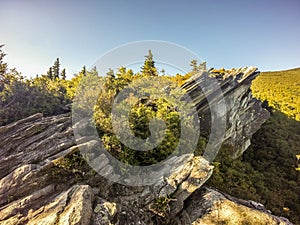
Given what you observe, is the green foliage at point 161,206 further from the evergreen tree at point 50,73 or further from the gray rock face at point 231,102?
the evergreen tree at point 50,73

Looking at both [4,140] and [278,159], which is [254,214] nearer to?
[4,140]

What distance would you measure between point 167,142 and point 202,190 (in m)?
4.34

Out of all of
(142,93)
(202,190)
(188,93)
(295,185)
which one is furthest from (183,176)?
(295,185)

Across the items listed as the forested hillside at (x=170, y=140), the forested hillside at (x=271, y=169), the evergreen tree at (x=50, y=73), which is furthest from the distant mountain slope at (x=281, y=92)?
the evergreen tree at (x=50, y=73)

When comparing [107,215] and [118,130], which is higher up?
[118,130]

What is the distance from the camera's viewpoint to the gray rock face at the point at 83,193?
8.19 meters

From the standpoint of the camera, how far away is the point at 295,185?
23.4 meters

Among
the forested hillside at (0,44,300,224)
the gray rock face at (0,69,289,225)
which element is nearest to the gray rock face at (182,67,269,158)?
the forested hillside at (0,44,300,224)

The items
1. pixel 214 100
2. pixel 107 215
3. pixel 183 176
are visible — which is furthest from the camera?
pixel 214 100

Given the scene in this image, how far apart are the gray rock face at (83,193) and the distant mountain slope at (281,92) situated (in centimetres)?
4480

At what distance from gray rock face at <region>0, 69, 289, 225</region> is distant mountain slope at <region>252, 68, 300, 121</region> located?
4480cm

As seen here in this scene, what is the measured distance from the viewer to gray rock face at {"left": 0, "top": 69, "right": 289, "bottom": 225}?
26.9 ft

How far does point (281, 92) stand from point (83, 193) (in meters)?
68.5

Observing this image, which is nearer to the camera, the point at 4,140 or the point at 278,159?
the point at 4,140
